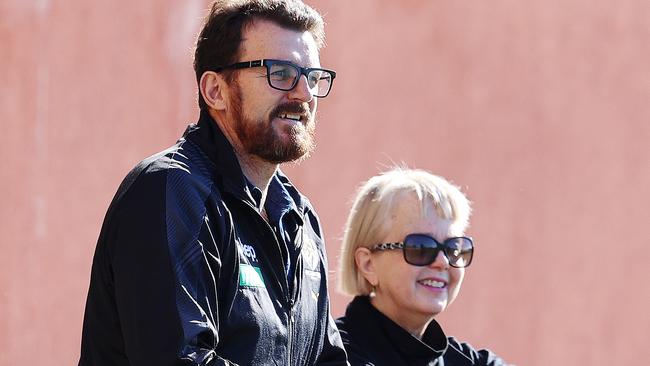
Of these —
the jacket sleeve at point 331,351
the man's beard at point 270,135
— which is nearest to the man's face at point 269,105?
the man's beard at point 270,135

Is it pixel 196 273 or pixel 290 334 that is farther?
pixel 290 334

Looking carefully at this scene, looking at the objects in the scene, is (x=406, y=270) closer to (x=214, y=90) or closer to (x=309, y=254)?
(x=309, y=254)

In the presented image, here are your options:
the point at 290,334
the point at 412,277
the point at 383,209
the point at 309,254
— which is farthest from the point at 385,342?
the point at 290,334

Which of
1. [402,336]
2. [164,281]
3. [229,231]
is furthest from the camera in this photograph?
[402,336]

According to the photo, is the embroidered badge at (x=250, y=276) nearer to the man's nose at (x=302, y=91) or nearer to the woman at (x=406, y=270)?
the man's nose at (x=302, y=91)

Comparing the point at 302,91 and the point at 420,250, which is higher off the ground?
the point at 302,91

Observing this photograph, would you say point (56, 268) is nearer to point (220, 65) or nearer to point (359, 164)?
point (359, 164)

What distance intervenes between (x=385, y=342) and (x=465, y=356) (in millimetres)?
316

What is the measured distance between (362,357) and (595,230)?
3.33 metres

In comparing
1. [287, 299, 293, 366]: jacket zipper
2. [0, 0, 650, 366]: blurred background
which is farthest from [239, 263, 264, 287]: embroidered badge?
[0, 0, 650, 366]: blurred background

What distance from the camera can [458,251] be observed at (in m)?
3.99

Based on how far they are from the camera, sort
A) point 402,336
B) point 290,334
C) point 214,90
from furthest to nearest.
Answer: point 402,336
point 214,90
point 290,334

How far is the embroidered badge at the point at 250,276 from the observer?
106 inches

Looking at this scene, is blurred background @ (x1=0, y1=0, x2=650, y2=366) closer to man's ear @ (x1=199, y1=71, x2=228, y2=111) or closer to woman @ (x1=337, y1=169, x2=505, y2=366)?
woman @ (x1=337, y1=169, x2=505, y2=366)
